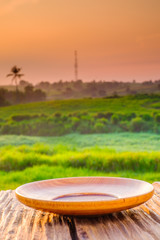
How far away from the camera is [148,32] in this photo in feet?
37.7

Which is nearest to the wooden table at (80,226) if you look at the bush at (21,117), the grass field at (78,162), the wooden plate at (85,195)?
the wooden plate at (85,195)

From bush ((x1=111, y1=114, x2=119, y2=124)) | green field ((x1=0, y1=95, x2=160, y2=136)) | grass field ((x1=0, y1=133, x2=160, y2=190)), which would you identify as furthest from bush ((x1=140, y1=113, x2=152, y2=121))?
grass field ((x1=0, y1=133, x2=160, y2=190))

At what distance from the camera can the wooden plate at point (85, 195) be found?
4.16ft

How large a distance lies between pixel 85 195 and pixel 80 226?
0.93ft

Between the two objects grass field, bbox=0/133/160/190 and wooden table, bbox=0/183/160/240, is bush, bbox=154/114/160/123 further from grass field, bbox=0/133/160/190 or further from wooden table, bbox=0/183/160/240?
wooden table, bbox=0/183/160/240

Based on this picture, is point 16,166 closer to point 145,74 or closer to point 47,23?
point 47,23

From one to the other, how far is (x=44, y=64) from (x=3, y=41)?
7.27 feet

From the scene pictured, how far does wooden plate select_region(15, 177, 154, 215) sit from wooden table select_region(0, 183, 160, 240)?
0.06 metres

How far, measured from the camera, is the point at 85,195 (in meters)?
1.58

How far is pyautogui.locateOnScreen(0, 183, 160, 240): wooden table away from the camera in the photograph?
120cm

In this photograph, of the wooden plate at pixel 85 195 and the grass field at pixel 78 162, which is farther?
the grass field at pixel 78 162

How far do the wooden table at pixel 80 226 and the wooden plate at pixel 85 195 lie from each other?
0.20 feet

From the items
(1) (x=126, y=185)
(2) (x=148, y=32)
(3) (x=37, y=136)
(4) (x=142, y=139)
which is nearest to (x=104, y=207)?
(1) (x=126, y=185)

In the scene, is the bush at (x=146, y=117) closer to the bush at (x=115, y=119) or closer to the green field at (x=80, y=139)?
the green field at (x=80, y=139)
